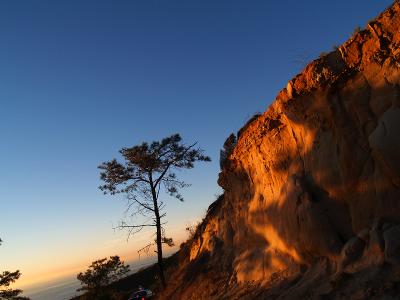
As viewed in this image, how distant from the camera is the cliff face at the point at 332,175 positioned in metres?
10.4

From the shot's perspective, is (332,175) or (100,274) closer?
(332,175)

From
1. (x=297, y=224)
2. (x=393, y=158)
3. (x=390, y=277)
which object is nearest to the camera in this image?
(x=390, y=277)

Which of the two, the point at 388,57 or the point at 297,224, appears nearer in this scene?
the point at 388,57

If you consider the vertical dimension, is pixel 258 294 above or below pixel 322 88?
below

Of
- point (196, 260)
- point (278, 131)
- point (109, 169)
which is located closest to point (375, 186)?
point (278, 131)

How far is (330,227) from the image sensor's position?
12070 mm

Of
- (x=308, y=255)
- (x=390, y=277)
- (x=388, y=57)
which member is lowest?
(x=390, y=277)

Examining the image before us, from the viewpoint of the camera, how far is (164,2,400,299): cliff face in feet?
34.0

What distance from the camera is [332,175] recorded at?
1219 centimetres

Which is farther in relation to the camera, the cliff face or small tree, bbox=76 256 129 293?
small tree, bbox=76 256 129 293

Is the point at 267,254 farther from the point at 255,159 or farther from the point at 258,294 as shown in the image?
the point at 255,159

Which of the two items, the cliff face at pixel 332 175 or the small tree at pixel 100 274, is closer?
the cliff face at pixel 332 175

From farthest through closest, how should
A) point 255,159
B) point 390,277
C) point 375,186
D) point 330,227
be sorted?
point 255,159 < point 330,227 < point 375,186 < point 390,277

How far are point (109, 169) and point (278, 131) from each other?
15548 millimetres
